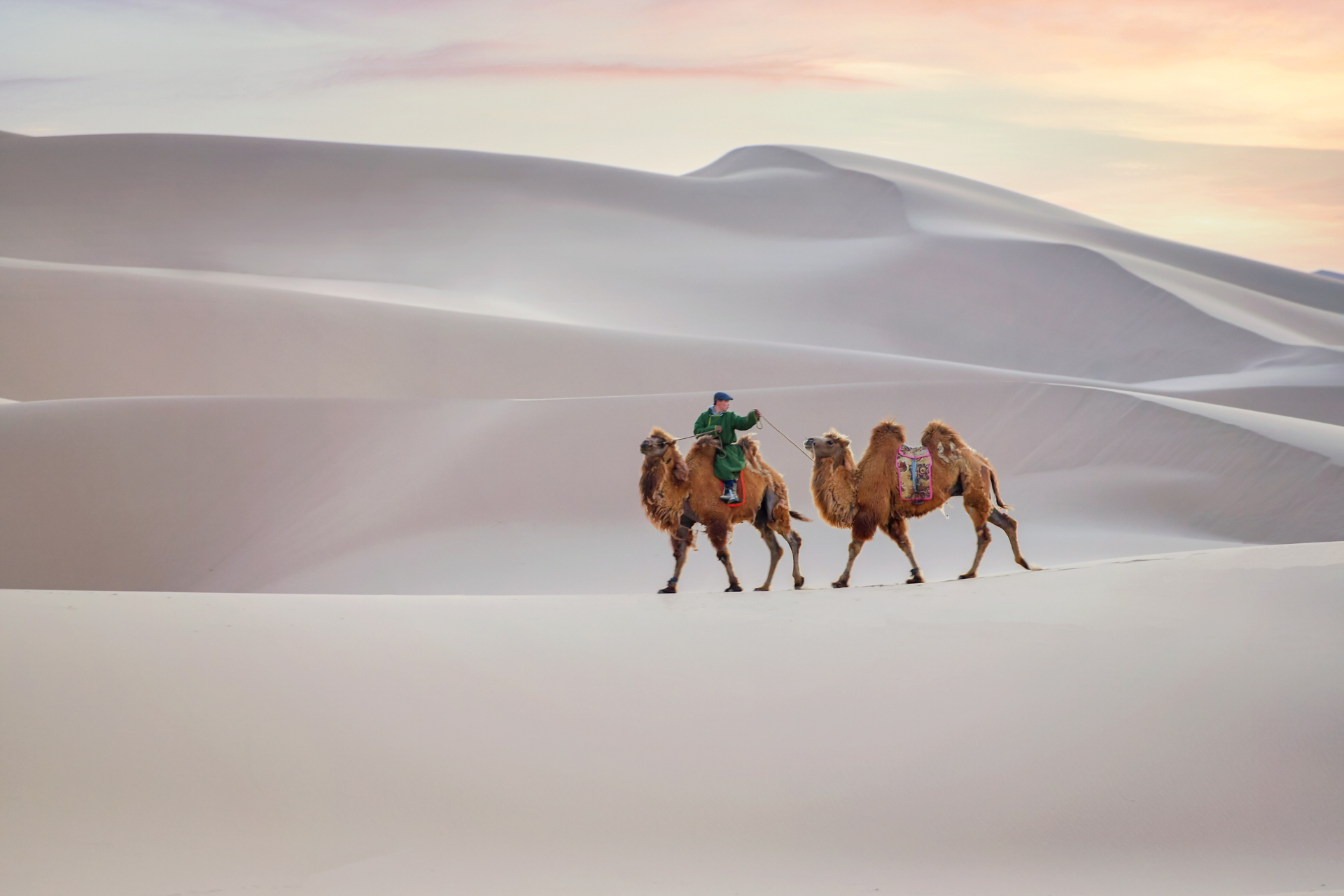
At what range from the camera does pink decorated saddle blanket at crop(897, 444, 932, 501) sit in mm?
9695

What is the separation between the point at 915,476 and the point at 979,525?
0.72 metres

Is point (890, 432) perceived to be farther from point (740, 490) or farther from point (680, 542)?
point (680, 542)

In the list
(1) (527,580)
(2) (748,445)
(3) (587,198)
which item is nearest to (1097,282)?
(3) (587,198)

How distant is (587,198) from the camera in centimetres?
5256

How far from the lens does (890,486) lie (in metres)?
9.84

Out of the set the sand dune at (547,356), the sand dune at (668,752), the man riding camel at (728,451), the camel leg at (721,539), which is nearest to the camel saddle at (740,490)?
the man riding camel at (728,451)

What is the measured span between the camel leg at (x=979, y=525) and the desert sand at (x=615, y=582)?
67 centimetres

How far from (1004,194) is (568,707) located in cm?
5765

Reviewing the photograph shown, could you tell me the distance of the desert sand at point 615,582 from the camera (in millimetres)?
5023

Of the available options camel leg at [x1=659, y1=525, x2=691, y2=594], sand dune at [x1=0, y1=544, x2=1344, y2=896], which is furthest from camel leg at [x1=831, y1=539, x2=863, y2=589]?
sand dune at [x1=0, y1=544, x2=1344, y2=896]

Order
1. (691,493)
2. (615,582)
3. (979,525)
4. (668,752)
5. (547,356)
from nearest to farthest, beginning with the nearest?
(668,752) < (691,493) < (979,525) < (615,582) < (547,356)

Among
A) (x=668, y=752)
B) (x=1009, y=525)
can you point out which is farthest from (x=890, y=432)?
(x=668, y=752)

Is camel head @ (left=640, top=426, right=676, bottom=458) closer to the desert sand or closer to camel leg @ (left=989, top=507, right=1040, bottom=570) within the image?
the desert sand

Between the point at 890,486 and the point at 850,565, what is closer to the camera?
the point at 890,486
